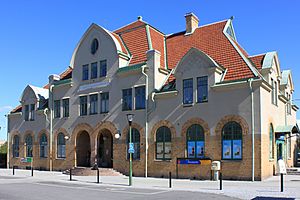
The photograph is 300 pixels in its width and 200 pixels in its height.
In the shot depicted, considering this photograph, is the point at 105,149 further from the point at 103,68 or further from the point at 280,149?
the point at 280,149

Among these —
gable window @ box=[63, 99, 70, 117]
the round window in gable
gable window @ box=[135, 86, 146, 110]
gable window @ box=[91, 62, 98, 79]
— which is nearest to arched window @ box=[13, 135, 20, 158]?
gable window @ box=[63, 99, 70, 117]

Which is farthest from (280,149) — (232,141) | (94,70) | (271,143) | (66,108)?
(66,108)

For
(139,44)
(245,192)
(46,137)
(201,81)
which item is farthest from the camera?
(46,137)

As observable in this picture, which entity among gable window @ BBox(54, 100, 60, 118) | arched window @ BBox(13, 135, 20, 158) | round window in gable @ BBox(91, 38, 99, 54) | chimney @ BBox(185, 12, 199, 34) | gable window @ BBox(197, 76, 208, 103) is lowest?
arched window @ BBox(13, 135, 20, 158)

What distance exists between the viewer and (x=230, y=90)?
81.3 feet

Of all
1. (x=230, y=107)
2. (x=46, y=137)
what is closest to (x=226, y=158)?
(x=230, y=107)

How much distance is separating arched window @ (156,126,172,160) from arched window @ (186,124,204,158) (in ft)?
5.46

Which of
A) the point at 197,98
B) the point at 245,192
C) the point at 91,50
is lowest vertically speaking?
the point at 245,192

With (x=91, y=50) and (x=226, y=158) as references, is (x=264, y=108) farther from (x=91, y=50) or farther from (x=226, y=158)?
(x=91, y=50)

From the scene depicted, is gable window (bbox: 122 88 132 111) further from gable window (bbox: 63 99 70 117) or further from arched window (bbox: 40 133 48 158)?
arched window (bbox: 40 133 48 158)

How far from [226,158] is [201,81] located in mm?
5565

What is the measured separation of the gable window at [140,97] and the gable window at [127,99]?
0.71m

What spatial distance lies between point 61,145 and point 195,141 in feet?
49.0

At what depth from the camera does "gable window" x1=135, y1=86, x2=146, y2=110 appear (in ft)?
95.7
